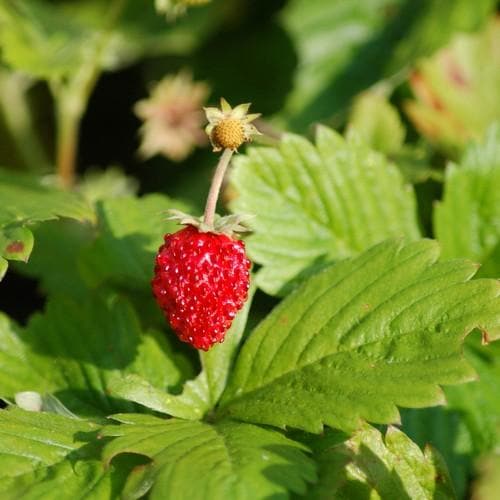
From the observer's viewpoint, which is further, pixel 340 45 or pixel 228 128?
pixel 340 45

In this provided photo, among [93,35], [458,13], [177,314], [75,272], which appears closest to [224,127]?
[177,314]

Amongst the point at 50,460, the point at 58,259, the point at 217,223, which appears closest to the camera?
the point at 50,460

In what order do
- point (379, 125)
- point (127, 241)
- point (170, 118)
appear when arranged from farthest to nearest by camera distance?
1. point (170, 118)
2. point (379, 125)
3. point (127, 241)

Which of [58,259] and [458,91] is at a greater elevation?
[458,91]

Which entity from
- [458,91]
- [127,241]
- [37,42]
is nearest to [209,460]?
[127,241]

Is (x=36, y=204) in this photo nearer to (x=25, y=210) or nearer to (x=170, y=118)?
(x=25, y=210)

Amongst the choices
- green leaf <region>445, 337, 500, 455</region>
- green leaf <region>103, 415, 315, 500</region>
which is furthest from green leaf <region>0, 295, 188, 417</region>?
green leaf <region>445, 337, 500, 455</region>

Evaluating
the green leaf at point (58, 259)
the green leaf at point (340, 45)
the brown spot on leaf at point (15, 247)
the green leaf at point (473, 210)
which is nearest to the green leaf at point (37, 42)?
the green leaf at point (58, 259)
